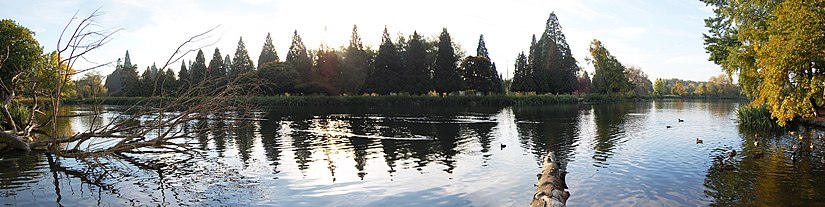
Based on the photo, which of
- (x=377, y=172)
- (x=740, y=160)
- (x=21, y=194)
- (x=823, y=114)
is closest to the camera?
(x=21, y=194)

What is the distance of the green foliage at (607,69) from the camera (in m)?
81.9

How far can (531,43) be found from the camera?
276 feet

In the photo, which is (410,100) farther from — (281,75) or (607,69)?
(607,69)

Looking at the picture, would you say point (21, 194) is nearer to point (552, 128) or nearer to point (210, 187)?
point (210, 187)

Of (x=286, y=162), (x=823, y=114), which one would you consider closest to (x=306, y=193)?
(x=286, y=162)

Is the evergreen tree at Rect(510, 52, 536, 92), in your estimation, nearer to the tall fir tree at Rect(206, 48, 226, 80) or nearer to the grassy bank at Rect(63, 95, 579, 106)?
the grassy bank at Rect(63, 95, 579, 106)

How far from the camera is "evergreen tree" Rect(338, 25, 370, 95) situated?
74000 millimetres

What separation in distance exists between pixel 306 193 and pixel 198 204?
97.1 inches

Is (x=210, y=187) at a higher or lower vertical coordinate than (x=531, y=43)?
lower

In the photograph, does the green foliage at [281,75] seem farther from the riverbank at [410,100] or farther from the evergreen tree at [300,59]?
the riverbank at [410,100]

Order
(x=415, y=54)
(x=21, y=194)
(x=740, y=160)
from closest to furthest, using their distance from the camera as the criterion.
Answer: (x=21, y=194) < (x=740, y=160) < (x=415, y=54)

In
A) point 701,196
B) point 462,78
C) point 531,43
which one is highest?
point 531,43

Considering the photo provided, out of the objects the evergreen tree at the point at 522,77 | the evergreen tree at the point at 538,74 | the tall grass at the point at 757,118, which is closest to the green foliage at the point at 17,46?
the tall grass at the point at 757,118

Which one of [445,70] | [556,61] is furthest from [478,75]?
[556,61]
